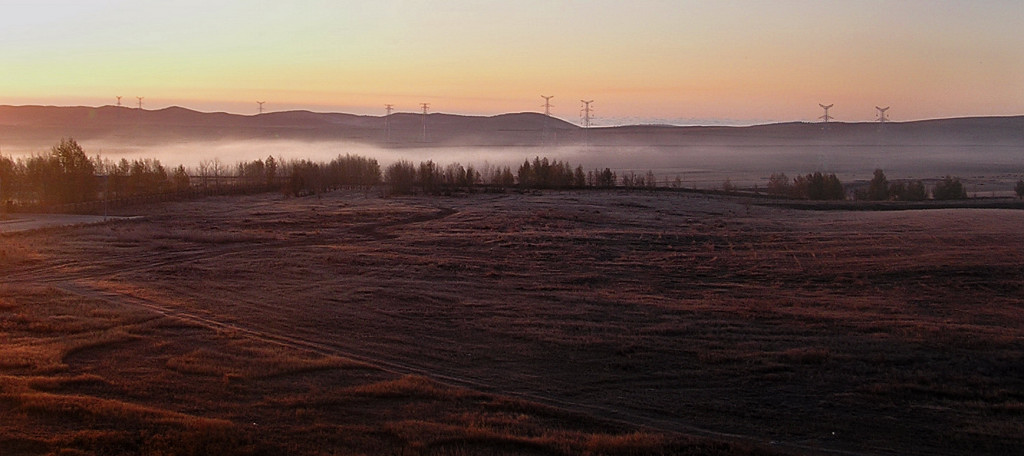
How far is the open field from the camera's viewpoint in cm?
1355

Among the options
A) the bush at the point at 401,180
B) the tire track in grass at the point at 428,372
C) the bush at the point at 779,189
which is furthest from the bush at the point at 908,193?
the tire track in grass at the point at 428,372

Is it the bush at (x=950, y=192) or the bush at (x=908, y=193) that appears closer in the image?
the bush at (x=908, y=193)

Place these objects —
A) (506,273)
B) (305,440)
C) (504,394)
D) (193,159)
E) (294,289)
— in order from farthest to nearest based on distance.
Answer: (193,159) → (506,273) → (294,289) → (504,394) → (305,440)

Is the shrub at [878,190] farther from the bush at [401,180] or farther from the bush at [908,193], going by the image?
the bush at [401,180]

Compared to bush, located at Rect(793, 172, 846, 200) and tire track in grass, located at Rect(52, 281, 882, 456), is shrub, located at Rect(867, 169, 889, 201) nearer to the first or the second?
bush, located at Rect(793, 172, 846, 200)

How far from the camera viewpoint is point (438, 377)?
1791cm

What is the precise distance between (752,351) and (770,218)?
50.2 meters

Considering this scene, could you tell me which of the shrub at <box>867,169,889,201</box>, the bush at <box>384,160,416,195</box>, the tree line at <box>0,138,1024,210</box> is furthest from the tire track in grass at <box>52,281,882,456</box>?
the shrub at <box>867,169,889,201</box>

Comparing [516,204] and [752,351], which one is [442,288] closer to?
[752,351]

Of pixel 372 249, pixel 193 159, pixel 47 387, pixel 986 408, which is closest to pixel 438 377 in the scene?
pixel 47 387

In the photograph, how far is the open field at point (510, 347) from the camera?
44.4ft

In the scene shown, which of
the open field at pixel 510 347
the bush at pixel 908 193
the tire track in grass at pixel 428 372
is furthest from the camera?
the bush at pixel 908 193

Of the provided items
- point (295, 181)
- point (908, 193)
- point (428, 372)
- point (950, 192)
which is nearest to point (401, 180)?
point (295, 181)

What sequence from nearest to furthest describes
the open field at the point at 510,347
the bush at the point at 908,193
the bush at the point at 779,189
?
the open field at the point at 510,347 → the bush at the point at 908,193 → the bush at the point at 779,189
